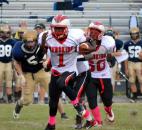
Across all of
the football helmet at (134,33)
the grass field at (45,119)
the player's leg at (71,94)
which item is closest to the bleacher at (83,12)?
the football helmet at (134,33)

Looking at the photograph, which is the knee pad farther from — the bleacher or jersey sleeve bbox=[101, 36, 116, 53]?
the bleacher

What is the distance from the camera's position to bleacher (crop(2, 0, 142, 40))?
64.2 feet

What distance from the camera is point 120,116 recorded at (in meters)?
11.6

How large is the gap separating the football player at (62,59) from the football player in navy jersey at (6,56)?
5.54 metres

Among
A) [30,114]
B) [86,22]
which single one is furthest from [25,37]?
[86,22]

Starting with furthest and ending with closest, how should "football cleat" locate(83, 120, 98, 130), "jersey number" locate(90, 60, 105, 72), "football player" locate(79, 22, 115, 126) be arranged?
"jersey number" locate(90, 60, 105, 72) < "football player" locate(79, 22, 115, 126) < "football cleat" locate(83, 120, 98, 130)

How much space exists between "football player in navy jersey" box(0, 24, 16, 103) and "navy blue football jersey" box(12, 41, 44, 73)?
135 inches

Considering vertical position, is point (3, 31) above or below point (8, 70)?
above

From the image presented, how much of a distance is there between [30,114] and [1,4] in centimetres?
823

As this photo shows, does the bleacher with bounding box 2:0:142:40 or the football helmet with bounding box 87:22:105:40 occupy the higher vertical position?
the football helmet with bounding box 87:22:105:40

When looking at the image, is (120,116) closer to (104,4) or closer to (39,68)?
(39,68)

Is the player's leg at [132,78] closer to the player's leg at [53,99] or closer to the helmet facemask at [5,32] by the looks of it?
the helmet facemask at [5,32]

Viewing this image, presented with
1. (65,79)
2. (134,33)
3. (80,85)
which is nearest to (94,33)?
(80,85)

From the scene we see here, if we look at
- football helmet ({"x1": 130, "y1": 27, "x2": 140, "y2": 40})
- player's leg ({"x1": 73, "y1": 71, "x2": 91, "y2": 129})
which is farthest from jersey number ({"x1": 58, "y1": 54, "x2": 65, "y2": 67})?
football helmet ({"x1": 130, "y1": 27, "x2": 140, "y2": 40})
